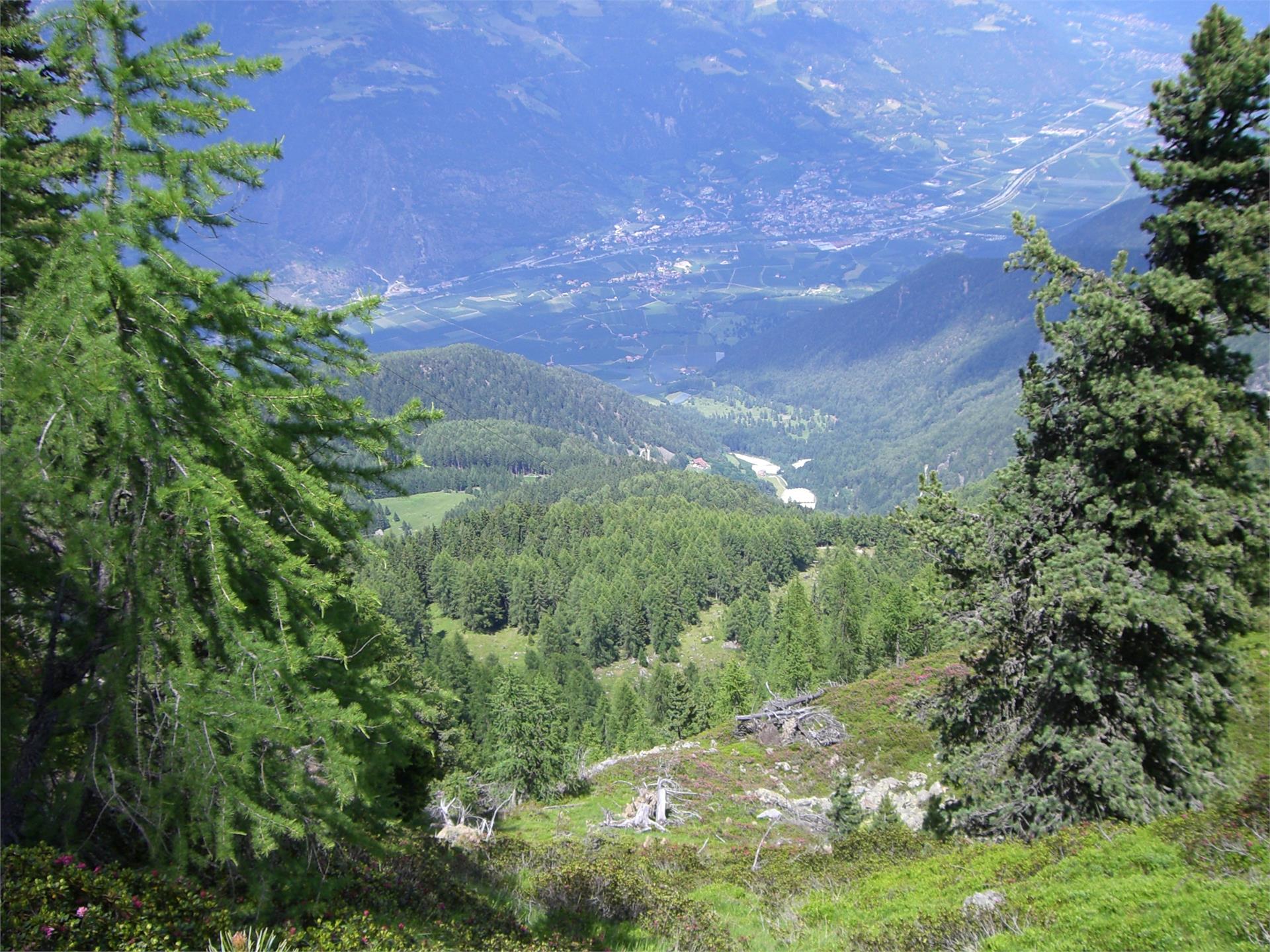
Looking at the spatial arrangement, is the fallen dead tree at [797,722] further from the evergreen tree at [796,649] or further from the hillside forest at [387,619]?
the evergreen tree at [796,649]

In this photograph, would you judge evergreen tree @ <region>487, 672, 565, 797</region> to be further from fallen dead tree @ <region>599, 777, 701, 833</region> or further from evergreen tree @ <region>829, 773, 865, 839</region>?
evergreen tree @ <region>829, 773, 865, 839</region>

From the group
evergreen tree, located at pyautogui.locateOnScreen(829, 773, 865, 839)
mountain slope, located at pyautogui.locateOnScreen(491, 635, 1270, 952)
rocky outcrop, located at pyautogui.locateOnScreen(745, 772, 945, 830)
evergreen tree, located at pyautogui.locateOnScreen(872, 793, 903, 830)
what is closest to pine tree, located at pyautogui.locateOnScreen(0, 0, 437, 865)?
mountain slope, located at pyautogui.locateOnScreen(491, 635, 1270, 952)

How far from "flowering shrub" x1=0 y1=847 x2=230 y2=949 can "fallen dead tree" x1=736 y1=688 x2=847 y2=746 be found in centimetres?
3005

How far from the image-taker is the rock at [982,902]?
9.89 meters

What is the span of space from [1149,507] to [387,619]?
576 inches

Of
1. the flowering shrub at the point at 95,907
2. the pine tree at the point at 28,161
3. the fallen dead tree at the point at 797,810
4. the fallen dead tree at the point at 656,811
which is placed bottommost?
the fallen dead tree at the point at 797,810

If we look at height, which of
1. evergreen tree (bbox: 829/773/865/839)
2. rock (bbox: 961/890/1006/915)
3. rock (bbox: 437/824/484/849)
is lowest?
evergreen tree (bbox: 829/773/865/839)

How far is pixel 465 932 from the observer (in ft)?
27.8

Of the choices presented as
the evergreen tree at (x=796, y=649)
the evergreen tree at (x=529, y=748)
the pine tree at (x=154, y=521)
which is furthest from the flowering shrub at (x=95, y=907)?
the evergreen tree at (x=796, y=649)

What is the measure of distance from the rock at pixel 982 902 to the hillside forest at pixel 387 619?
0.10 meters

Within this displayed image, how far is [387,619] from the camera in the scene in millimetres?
15258

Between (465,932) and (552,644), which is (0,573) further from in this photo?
(552,644)

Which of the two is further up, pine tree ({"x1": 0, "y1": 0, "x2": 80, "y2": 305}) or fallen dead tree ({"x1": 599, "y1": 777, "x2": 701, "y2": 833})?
pine tree ({"x1": 0, "y1": 0, "x2": 80, "y2": 305})

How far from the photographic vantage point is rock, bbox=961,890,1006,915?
9.89 meters
